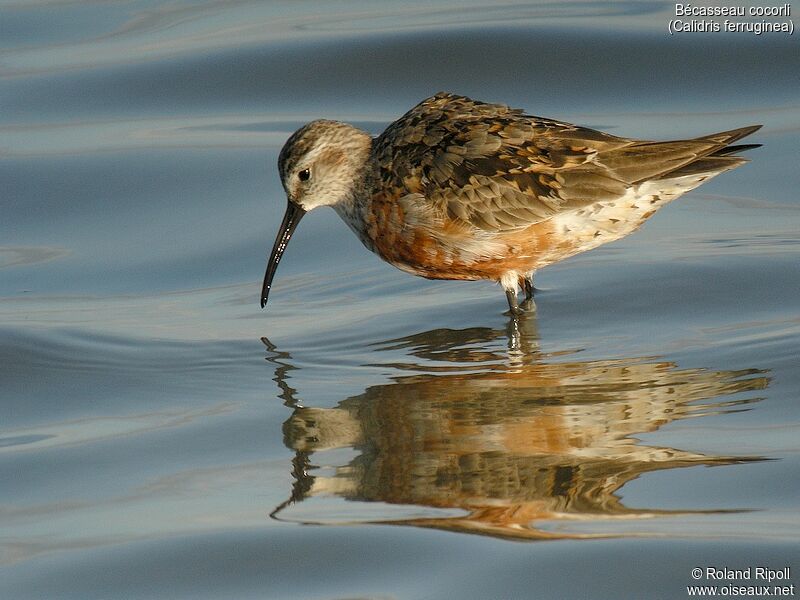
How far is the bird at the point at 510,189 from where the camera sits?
8.98 m

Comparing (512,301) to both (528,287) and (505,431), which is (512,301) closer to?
(528,287)

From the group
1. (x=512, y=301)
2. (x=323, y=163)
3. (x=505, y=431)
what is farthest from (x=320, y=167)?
(x=505, y=431)

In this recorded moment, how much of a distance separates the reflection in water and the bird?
627 millimetres

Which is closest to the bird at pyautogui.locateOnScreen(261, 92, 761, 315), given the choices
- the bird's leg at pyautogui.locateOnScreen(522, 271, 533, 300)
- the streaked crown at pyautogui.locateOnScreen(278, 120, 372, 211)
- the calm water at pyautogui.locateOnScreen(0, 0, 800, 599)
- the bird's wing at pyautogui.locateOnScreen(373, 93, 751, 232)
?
the bird's wing at pyautogui.locateOnScreen(373, 93, 751, 232)

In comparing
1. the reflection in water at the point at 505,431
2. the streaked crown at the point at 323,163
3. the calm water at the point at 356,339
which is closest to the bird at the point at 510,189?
the streaked crown at the point at 323,163

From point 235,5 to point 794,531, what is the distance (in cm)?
1123

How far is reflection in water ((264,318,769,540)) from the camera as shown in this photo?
6508 mm

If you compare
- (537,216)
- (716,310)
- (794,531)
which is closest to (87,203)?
(537,216)

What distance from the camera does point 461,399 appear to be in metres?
7.88

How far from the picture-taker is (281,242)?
988 centimetres

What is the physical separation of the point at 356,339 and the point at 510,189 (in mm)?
1389

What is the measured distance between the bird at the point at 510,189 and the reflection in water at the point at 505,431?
627mm

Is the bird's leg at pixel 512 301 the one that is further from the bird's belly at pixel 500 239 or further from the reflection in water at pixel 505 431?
the reflection in water at pixel 505 431

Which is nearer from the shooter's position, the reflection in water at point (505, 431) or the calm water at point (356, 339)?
the calm water at point (356, 339)
